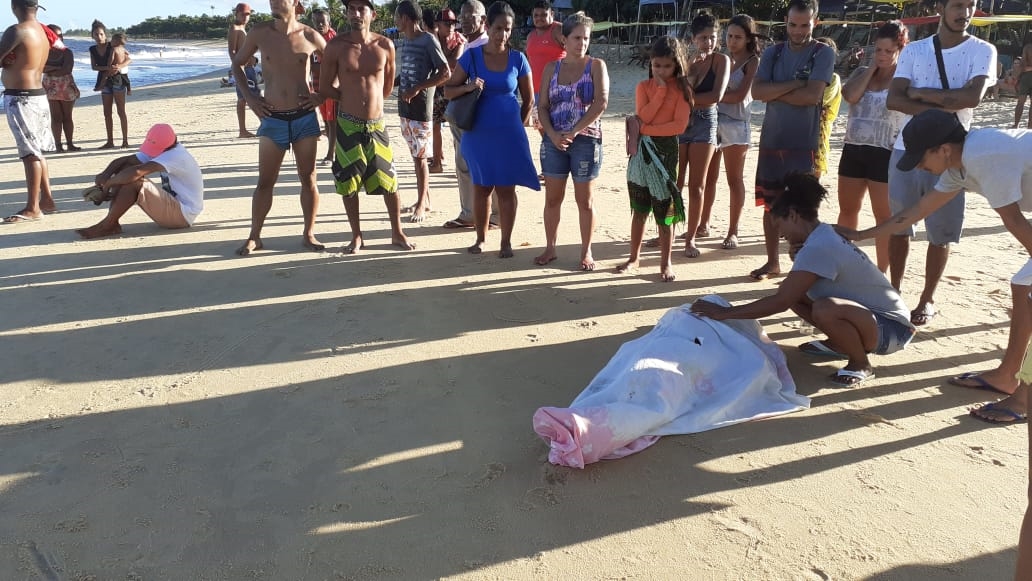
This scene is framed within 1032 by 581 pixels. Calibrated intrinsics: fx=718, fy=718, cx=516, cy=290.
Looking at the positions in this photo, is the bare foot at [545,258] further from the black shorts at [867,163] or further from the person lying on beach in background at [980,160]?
the person lying on beach in background at [980,160]

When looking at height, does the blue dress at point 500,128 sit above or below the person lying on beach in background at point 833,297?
above

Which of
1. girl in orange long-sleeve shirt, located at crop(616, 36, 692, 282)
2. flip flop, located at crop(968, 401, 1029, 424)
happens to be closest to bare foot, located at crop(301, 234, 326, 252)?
girl in orange long-sleeve shirt, located at crop(616, 36, 692, 282)

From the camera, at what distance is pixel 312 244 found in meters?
5.99

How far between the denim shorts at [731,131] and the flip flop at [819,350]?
89.9 inches

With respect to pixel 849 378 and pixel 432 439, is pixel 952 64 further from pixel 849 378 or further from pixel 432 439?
pixel 432 439

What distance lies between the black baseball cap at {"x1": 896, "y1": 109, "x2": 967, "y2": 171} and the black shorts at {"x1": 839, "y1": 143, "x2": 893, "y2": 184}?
197 centimetres

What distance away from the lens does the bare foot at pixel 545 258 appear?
5.57 m

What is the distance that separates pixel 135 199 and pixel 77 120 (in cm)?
1069

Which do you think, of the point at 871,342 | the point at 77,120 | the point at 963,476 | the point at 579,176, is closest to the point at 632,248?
the point at 579,176

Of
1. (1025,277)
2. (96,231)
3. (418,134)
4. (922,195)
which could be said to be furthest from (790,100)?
(96,231)

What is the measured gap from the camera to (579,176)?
209 inches

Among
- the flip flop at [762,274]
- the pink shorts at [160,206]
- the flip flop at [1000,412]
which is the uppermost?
the pink shorts at [160,206]

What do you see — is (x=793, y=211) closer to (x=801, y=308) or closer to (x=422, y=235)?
(x=801, y=308)

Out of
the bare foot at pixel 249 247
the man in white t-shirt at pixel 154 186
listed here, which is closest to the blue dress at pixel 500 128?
the bare foot at pixel 249 247
